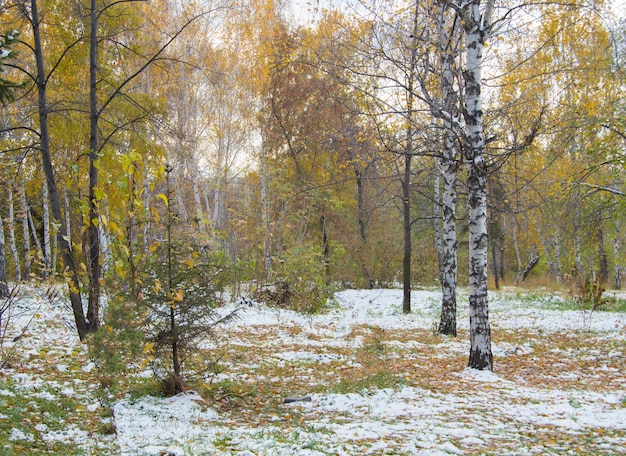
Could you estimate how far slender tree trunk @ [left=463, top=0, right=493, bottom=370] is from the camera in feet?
21.1

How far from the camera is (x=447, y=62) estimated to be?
8.65 m

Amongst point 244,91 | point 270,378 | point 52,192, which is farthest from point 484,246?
point 244,91

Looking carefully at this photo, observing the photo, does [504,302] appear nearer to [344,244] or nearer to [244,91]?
[344,244]

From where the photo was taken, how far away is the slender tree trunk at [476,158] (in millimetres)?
6418

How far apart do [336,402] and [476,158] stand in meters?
3.71

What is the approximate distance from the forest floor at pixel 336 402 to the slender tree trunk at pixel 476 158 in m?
1.09

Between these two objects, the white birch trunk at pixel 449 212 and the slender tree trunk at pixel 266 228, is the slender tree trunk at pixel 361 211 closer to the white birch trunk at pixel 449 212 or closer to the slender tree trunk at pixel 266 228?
the slender tree trunk at pixel 266 228

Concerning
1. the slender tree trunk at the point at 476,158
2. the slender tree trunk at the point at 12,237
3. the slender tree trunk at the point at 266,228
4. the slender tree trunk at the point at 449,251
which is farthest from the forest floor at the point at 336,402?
the slender tree trunk at the point at 266,228

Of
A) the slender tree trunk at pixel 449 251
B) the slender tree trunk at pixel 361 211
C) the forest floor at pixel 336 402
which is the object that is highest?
the slender tree trunk at pixel 361 211

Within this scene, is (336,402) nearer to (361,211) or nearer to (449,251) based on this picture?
(449,251)

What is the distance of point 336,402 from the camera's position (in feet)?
17.1

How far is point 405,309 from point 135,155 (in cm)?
1089

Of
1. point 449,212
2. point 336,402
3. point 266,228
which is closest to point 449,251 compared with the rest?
point 449,212

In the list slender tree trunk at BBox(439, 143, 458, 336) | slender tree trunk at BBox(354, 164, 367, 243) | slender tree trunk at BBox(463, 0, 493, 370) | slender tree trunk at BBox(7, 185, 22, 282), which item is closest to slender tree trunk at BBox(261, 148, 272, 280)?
slender tree trunk at BBox(354, 164, 367, 243)
